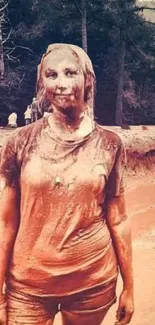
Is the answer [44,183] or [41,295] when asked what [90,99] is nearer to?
[44,183]

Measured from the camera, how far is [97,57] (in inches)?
1222

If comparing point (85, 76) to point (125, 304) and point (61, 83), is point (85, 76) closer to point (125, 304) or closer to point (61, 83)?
point (61, 83)

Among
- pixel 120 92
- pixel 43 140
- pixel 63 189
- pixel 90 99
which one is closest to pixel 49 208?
pixel 63 189

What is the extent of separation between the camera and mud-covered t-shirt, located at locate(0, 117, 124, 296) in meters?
4.09

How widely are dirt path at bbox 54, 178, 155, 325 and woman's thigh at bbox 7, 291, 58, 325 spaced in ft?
13.8

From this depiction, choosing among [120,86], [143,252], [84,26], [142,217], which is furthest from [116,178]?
[120,86]

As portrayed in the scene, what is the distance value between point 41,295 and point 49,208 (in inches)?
20.1

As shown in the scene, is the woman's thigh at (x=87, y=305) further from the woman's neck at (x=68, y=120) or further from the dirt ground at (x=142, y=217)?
the dirt ground at (x=142, y=217)

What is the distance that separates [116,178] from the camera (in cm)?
429

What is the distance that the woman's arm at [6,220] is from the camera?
4230 mm

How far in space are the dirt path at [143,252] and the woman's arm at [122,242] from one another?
4081mm

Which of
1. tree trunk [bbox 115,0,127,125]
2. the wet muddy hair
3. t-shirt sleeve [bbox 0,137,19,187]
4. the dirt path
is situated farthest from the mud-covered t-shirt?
tree trunk [bbox 115,0,127,125]

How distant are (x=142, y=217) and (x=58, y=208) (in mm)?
15979

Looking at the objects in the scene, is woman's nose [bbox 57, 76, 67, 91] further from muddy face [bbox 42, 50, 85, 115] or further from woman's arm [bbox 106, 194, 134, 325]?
→ woman's arm [bbox 106, 194, 134, 325]
